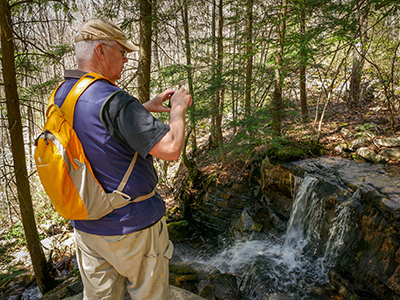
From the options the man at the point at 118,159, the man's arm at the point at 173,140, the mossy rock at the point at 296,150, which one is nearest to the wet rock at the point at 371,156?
the mossy rock at the point at 296,150

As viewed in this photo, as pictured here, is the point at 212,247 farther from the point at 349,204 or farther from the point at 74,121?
the point at 74,121

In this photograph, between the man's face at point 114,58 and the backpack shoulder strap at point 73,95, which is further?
the man's face at point 114,58

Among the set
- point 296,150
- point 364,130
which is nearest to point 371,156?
point 364,130

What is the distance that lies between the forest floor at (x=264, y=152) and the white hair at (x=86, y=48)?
17.5 ft

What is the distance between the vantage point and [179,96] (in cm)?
160

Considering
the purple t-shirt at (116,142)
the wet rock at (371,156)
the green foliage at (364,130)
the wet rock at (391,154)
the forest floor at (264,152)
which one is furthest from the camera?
the forest floor at (264,152)

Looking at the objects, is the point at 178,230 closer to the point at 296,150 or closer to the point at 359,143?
the point at 296,150

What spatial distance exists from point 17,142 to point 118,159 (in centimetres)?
439

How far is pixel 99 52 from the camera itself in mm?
1533

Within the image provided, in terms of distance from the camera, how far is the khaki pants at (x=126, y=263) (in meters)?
1.54

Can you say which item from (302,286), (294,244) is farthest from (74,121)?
(294,244)

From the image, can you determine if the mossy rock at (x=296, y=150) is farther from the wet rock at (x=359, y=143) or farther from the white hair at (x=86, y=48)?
the white hair at (x=86, y=48)

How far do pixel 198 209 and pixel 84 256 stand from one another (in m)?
6.52

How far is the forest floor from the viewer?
21.5 ft
